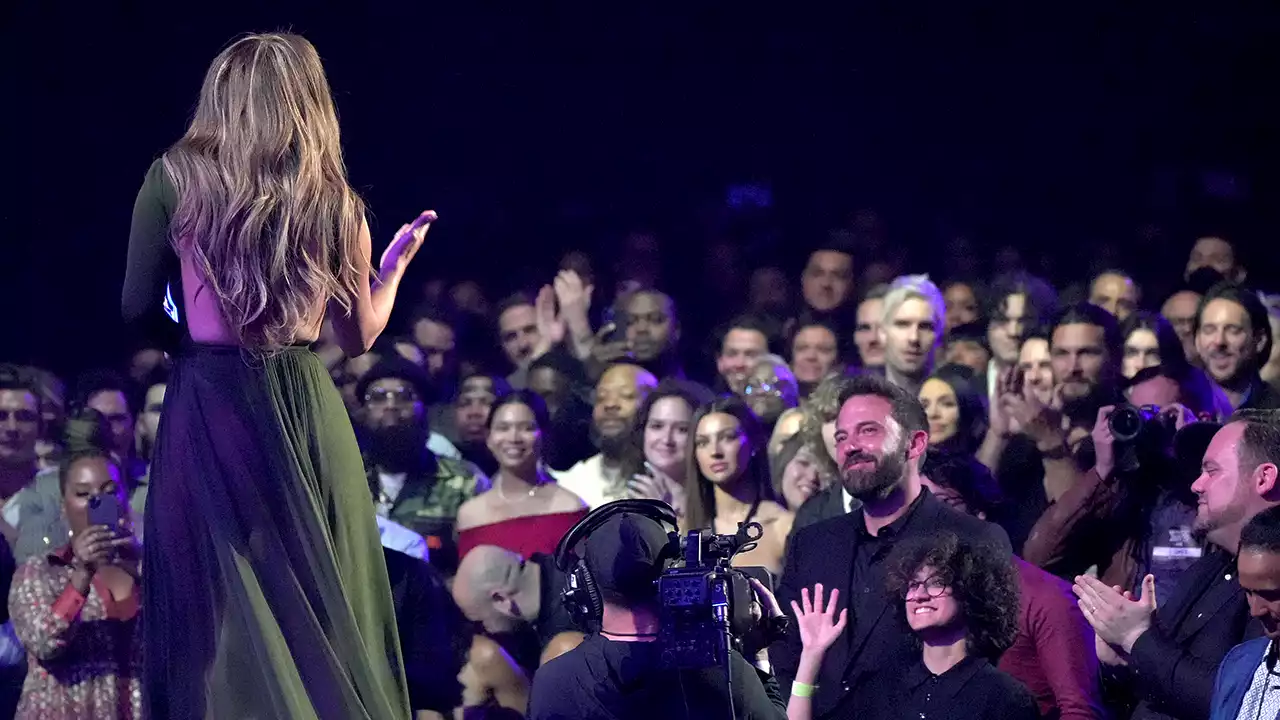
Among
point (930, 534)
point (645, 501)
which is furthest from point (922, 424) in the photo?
point (645, 501)

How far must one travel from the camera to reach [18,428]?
23.0 feet

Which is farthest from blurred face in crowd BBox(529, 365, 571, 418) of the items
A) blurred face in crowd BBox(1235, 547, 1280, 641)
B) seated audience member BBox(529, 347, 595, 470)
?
blurred face in crowd BBox(1235, 547, 1280, 641)

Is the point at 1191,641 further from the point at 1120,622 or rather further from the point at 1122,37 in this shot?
the point at 1122,37

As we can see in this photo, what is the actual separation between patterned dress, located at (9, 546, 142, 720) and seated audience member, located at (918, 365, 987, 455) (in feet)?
9.48

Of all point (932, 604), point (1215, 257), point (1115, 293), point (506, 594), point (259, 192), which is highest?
point (259, 192)

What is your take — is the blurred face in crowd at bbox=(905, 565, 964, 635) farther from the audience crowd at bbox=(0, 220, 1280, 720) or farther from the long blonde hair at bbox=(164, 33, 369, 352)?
the long blonde hair at bbox=(164, 33, 369, 352)

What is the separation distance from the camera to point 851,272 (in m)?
8.58

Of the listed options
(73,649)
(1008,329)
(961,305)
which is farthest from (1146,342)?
(73,649)

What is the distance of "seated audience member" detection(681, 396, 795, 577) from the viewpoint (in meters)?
5.98

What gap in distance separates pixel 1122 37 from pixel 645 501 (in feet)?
24.0

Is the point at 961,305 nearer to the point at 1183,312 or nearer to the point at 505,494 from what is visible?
the point at 1183,312

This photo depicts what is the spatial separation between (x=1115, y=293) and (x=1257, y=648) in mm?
4474

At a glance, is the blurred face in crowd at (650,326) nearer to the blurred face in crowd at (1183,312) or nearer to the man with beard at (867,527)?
the blurred face in crowd at (1183,312)

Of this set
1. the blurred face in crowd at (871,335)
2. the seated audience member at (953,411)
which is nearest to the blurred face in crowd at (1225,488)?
the seated audience member at (953,411)
